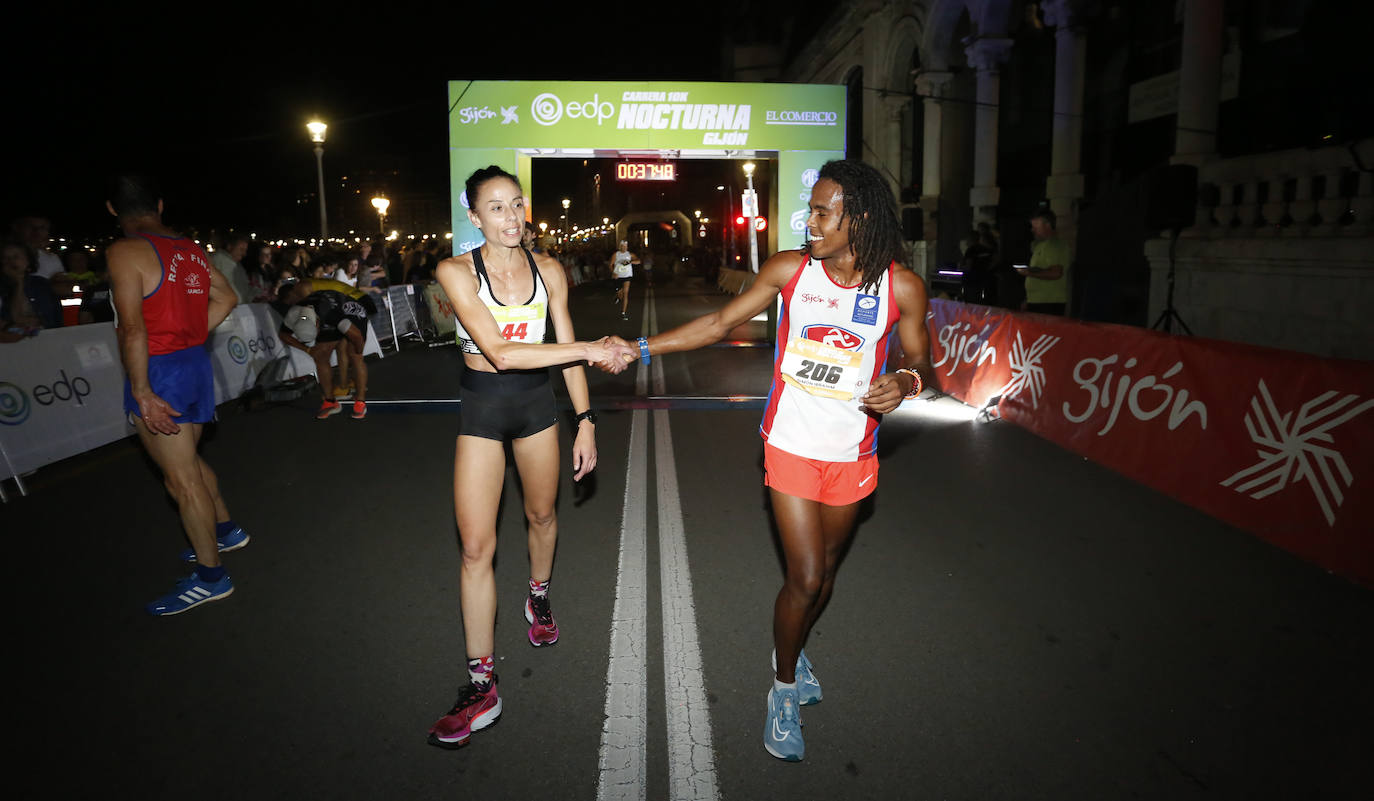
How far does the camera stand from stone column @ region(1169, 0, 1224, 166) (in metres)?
12.9

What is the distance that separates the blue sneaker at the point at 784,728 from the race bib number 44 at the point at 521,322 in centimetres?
171

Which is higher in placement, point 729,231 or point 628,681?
point 729,231

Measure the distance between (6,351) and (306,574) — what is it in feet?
14.6

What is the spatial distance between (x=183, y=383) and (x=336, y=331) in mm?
5302

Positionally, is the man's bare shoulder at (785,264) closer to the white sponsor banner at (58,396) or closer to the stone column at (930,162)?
the white sponsor banner at (58,396)

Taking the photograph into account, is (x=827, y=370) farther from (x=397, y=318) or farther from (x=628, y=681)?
(x=397, y=318)

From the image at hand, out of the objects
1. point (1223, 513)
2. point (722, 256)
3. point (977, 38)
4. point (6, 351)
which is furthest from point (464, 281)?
point (722, 256)

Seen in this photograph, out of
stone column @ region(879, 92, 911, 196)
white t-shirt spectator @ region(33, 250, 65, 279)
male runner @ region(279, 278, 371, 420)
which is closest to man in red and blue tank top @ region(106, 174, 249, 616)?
male runner @ region(279, 278, 371, 420)

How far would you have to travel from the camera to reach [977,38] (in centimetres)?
2023

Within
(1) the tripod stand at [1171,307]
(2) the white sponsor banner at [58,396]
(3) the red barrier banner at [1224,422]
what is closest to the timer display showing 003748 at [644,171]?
(1) the tripod stand at [1171,307]

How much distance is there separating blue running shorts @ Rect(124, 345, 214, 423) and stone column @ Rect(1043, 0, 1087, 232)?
17.2 m

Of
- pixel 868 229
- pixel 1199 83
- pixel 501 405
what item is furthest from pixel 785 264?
pixel 1199 83

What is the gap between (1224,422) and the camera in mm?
5844

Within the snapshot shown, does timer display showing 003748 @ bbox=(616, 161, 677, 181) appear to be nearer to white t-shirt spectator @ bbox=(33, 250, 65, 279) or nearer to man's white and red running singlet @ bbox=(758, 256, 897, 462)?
white t-shirt spectator @ bbox=(33, 250, 65, 279)
